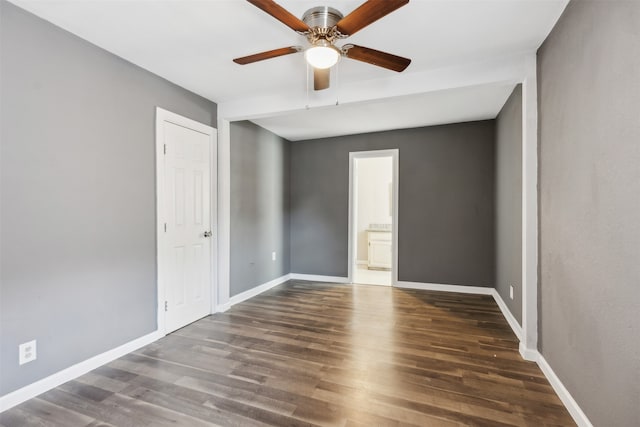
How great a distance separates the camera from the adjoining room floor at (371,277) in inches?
202

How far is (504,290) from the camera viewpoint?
357cm

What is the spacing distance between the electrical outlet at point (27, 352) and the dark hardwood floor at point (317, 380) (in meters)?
0.27

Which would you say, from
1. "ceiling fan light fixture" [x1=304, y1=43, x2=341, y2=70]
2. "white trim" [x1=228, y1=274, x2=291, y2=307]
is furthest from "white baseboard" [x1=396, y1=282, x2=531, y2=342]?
"ceiling fan light fixture" [x1=304, y1=43, x2=341, y2=70]

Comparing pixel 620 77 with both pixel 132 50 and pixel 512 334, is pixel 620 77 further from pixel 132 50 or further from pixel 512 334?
pixel 132 50

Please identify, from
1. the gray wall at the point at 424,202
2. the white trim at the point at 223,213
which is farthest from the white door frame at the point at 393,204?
the white trim at the point at 223,213

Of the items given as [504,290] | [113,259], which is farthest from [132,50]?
[504,290]

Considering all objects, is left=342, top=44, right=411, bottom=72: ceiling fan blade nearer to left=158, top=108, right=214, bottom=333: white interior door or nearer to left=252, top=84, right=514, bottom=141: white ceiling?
left=252, top=84, right=514, bottom=141: white ceiling

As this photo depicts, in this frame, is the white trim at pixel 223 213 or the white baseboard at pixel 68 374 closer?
the white baseboard at pixel 68 374

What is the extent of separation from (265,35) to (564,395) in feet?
10.5

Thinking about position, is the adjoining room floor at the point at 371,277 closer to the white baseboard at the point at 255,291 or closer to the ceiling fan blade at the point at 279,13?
the white baseboard at the point at 255,291

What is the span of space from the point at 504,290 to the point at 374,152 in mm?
2719

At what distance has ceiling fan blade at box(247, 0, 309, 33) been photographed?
148 cm

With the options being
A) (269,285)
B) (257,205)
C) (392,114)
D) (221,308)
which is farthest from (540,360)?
(257,205)

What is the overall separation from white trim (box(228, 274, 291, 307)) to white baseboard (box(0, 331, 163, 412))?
1.21 m
